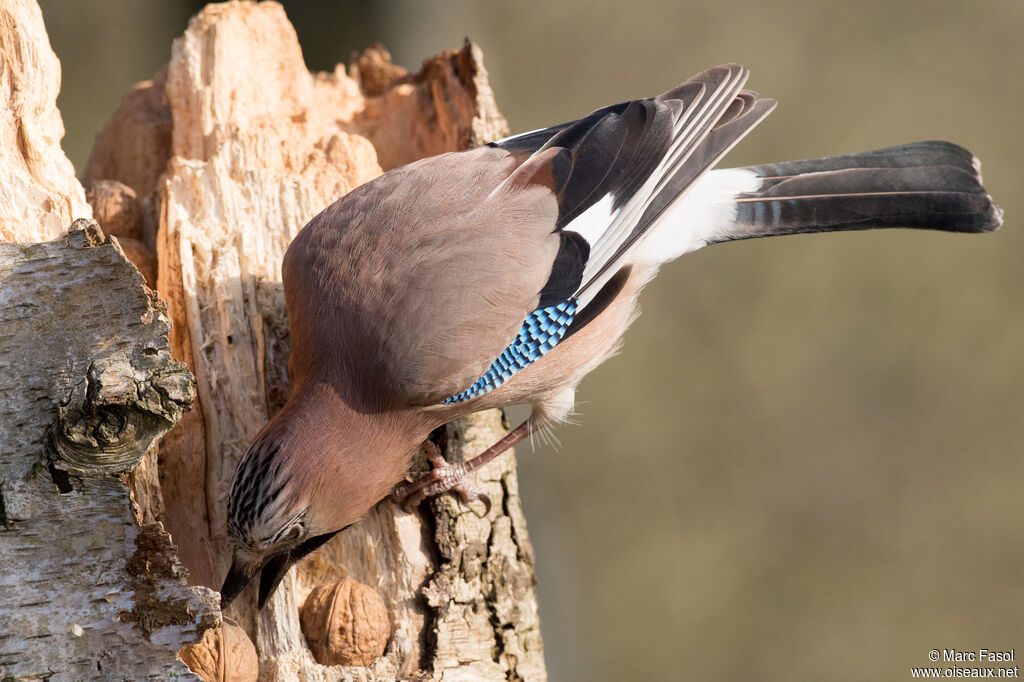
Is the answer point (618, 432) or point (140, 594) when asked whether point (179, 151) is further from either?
point (618, 432)

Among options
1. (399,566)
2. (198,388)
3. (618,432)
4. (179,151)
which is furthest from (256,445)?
(618,432)

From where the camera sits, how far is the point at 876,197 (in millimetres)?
3539

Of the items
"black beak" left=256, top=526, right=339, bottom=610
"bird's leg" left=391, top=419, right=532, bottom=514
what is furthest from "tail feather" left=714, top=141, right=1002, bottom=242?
"black beak" left=256, top=526, right=339, bottom=610

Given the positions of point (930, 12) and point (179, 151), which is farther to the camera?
point (930, 12)

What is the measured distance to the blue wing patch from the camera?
9.93 feet

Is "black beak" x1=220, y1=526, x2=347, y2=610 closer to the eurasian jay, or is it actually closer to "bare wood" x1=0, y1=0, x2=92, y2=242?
the eurasian jay

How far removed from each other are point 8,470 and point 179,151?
6.58 feet

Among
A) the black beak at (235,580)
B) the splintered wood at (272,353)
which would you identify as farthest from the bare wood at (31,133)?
the black beak at (235,580)

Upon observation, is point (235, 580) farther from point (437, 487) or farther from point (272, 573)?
point (437, 487)

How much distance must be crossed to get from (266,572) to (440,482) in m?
0.65

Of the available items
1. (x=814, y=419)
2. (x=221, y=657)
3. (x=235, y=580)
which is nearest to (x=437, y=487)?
(x=235, y=580)

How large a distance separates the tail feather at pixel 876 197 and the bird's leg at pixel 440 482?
138cm

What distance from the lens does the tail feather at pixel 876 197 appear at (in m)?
3.54

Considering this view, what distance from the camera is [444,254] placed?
9.68 ft
